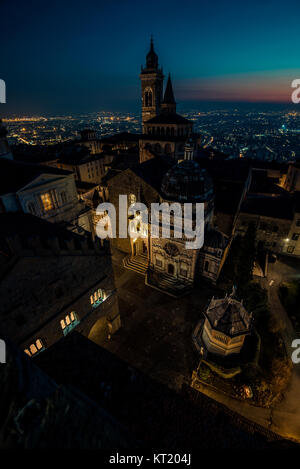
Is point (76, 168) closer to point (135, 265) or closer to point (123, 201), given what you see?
point (123, 201)

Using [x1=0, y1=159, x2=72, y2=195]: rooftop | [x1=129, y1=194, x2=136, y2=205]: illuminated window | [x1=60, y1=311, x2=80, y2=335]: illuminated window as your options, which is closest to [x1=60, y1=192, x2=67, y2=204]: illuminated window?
[x1=0, y1=159, x2=72, y2=195]: rooftop

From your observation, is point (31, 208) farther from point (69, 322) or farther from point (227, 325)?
point (227, 325)

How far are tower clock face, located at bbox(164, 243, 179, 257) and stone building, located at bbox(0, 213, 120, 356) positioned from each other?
Answer: 1120cm

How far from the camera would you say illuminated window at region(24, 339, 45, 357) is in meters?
15.0

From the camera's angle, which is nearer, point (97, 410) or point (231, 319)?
point (97, 410)

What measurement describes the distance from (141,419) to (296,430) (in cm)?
1699

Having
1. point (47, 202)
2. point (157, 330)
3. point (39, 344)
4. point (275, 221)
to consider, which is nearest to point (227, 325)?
point (157, 330)

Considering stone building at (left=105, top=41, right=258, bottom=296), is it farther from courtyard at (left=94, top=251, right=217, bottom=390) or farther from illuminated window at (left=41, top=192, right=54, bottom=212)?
illuminated window at (left=41, top=192, right=54, bottom=212)

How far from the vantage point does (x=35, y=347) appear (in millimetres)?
15414

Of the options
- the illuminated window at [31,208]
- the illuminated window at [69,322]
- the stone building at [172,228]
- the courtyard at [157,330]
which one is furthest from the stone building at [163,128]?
the illuminated window at [69,322]

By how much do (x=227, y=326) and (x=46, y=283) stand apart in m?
17.0

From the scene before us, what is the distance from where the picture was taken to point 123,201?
112 feet
